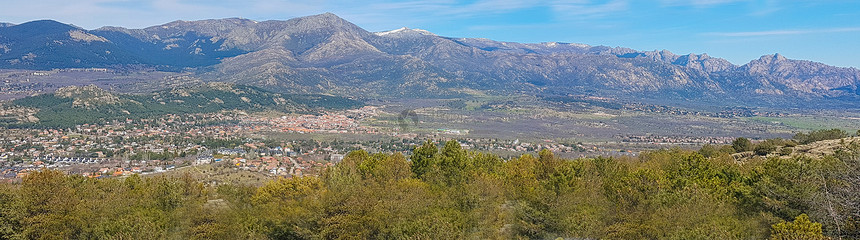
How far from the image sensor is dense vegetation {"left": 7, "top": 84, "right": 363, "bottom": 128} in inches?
5005

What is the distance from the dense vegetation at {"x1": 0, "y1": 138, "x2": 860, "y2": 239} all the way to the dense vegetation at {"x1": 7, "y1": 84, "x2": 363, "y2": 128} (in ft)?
363

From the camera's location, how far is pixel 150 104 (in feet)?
510

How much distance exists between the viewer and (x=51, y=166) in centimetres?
7431

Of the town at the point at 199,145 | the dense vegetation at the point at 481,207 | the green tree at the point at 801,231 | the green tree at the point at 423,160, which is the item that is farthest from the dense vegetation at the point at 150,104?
the green tree at the point at 801,231

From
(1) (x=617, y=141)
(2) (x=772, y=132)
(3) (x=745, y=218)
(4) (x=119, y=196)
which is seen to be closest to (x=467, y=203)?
(3) (x=745, y=218)

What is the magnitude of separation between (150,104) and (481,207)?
159m

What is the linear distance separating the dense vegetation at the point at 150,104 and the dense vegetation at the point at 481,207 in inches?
4353

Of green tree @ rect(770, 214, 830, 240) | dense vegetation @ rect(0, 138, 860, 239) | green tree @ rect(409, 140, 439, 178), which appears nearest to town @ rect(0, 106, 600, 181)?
green tree @ rect(409, 140, 439, 178)

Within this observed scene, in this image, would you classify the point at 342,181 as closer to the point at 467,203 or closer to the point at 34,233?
the point at 467,203

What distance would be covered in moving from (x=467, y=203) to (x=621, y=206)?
908 cm

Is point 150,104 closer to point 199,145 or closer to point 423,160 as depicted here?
point 199,145

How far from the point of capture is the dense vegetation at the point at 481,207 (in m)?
23.1

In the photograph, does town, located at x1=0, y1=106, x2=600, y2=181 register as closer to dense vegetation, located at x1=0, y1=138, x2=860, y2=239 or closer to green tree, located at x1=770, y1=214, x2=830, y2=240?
dense vegetation, located at x1=0, y1=138, x2=860, y2=239

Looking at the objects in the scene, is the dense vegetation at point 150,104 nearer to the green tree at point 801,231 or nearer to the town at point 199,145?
the town at point 199,145
